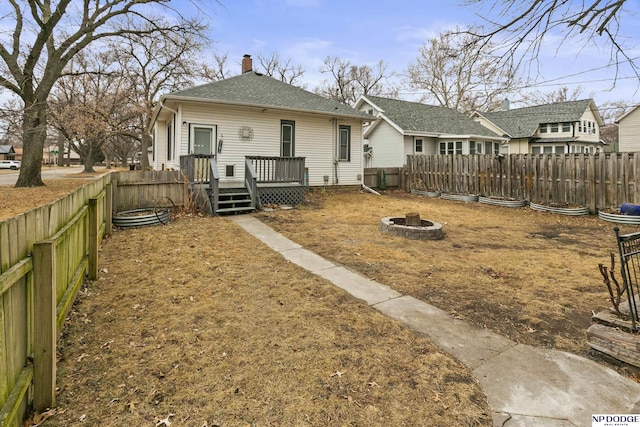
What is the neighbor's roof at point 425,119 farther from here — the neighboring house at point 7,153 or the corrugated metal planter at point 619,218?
the neighboring house at point 7,153

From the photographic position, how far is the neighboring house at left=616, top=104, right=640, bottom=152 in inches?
960

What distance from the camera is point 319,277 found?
4891mm

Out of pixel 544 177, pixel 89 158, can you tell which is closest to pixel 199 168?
pixel 544 177

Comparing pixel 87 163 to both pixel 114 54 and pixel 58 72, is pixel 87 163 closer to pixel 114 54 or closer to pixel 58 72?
pixel 114 54

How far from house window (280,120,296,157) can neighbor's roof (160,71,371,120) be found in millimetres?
791

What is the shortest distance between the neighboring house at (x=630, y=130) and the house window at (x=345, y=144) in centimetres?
2176

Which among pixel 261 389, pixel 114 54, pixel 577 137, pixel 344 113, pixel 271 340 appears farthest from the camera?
pixel 577 137

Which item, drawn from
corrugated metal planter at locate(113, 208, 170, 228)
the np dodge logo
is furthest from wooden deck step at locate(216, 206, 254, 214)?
the np dodge logo

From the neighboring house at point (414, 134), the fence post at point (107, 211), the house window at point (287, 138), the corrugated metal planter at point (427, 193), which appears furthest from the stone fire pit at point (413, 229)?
the neighboring house at point (414, 134)

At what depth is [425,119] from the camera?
23469 mm

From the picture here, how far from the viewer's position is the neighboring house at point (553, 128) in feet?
94.0

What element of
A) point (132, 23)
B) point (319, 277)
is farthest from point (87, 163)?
point (319, 277)

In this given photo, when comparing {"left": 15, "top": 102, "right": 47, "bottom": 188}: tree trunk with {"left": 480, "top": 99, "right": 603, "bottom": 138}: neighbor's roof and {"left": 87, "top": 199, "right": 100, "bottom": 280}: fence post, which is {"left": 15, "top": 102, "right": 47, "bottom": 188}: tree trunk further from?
{"left": 480, "top": 99, "right": 603, "bottom": 138}: neighbor's roof

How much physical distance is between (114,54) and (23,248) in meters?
29.0
